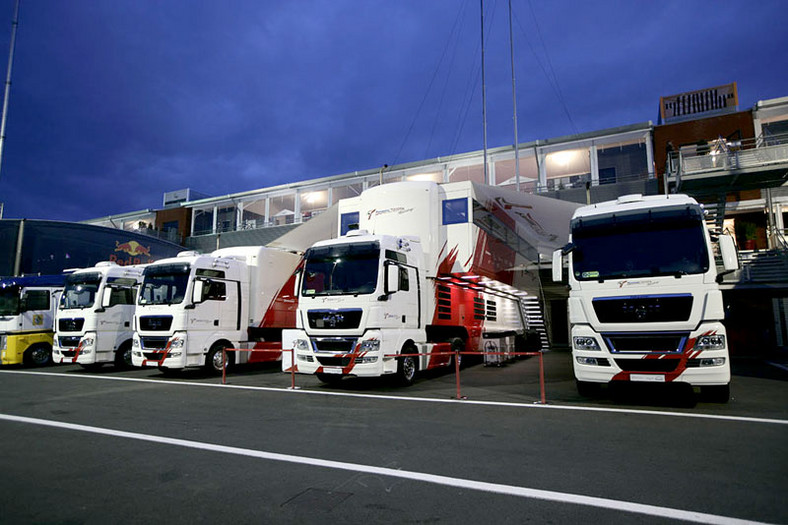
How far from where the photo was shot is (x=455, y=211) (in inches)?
471

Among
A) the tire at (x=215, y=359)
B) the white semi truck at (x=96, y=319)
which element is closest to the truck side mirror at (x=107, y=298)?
the white semi truck at (x=96, y=319)

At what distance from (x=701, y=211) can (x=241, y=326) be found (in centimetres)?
1169

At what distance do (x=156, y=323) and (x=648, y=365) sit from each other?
11.5m

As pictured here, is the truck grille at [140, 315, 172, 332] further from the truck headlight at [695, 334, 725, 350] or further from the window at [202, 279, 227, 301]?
the truck headlight at [695, 334, 725, 350]

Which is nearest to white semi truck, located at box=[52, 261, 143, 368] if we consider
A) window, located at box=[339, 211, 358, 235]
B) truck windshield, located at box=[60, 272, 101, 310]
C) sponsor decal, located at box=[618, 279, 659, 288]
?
truck windshield, located at box=[60, 272, 101, 310]

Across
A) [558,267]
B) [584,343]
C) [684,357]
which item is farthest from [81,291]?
[684,357]

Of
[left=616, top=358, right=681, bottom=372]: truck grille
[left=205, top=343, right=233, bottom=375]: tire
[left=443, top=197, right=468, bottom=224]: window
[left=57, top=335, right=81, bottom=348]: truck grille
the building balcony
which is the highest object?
the building balcony

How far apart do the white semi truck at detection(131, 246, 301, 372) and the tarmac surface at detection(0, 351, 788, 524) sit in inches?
120

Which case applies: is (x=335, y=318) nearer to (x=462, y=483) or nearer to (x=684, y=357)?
(x=462, y=483)

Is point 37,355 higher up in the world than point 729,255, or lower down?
lower down

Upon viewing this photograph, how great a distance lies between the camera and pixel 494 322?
15.6 m

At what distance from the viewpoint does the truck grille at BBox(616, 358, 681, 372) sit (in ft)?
23.2

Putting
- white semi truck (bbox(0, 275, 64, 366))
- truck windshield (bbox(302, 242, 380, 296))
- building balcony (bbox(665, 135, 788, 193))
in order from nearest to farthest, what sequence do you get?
truck windshield (bbox(302, 242, 380, 296)) < white semi truck (bbox(0, 275, 64, 366)) < building balcony (bbox(665, 135, 788, 193))

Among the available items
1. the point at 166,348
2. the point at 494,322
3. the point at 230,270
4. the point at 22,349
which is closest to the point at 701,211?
the point at 494,322
